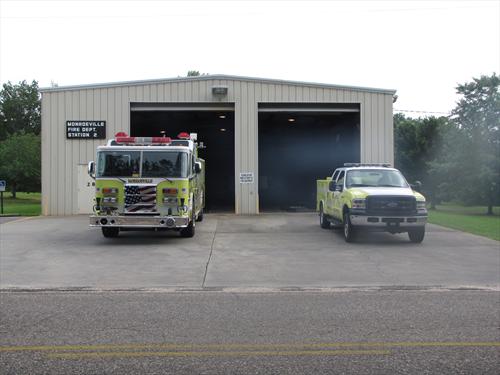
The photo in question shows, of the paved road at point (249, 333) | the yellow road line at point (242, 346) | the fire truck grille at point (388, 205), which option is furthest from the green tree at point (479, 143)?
the yellow road line at point (242, 346)

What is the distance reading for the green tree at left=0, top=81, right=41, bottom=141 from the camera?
8612 centimetres

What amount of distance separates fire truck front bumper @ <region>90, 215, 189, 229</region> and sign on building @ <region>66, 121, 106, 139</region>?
441 inches

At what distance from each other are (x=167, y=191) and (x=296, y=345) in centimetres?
932

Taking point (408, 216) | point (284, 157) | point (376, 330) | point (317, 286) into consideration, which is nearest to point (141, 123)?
point (284, 157)

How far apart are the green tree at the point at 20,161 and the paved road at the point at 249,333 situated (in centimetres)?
5188

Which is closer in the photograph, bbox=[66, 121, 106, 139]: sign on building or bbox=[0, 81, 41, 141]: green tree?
bbox=[66, 121, 106, 139]: sign on building

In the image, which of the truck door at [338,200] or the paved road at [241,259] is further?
the truck door at [338,200]

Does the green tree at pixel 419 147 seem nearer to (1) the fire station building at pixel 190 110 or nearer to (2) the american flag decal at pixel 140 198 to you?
(1) the fire station building at pixel 190 110

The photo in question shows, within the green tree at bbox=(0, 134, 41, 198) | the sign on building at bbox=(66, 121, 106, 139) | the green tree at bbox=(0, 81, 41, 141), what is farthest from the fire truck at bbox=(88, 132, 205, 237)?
the green tree at bbox=(0, 81, 41, 141)

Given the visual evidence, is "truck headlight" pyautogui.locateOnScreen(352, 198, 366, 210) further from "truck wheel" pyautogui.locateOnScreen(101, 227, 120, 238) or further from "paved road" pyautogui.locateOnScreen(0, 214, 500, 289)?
"truck wheel" pyautogui.locateOnScreen(101, 227, 120, 238)

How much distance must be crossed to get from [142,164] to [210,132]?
24.1 meters

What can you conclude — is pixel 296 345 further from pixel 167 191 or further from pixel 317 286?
→ pixel 167 191

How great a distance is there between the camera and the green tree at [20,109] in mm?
86125

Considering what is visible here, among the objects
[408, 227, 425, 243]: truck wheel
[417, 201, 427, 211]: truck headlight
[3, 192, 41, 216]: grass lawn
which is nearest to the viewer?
[417, 201, 427, 211]: truck headlight
